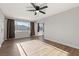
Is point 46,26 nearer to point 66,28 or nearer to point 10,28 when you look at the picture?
point 66,28

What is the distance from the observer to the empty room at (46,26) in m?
3.87

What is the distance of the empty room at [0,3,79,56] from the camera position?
3.87 m

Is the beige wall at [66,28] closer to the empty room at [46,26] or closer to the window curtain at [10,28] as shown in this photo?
the empty room at [46,26]

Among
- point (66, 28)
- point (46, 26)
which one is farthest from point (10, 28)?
point (66, 28)

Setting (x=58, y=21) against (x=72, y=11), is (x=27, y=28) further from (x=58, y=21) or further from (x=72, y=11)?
(x=72, y=11)

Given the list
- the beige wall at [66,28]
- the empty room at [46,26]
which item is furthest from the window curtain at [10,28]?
the beige wall at [66,28]

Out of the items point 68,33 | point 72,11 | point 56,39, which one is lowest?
point 56,39

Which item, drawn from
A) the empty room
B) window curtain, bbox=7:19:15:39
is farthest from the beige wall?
window curtain, bbox=7:19:15:39

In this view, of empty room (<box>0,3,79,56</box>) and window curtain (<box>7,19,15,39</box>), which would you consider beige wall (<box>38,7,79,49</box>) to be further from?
window curtain (<box>7,19,15,39</box>)

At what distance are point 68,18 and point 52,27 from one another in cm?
203

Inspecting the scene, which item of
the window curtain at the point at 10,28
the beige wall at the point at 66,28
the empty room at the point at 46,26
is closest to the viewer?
the empty room at the point at 46,26

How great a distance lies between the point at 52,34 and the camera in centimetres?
687

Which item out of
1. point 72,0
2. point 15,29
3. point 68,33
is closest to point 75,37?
point 68,33

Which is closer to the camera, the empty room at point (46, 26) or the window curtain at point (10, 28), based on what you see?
the empty room at point (46, 26)
